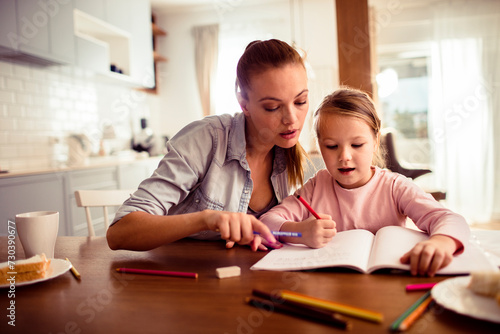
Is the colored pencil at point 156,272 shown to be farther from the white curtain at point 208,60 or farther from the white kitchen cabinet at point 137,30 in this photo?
the white curtain at point 208,60

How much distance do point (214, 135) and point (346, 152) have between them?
392mm

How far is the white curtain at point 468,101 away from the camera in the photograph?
5.02 meters

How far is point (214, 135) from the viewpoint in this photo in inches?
48.9

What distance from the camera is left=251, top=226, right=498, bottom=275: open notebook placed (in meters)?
0.76

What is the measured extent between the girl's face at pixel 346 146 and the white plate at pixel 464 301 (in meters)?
0.57

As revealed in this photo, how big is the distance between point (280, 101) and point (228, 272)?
531 millimetres

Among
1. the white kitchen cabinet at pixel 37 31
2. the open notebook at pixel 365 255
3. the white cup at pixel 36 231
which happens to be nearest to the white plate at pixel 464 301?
the open notebook at pixel 365 255

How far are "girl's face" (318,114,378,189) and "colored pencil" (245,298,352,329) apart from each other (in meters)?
0.62

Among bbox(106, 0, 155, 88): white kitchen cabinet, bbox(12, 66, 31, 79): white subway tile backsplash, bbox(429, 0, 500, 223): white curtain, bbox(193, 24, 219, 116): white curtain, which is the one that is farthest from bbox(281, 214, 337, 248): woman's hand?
bbox(193, 24, 219, 116): white curtain

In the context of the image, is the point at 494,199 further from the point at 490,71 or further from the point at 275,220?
the point at 275,220

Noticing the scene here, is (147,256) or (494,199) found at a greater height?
(147,256)

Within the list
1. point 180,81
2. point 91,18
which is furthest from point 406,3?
point 91,18

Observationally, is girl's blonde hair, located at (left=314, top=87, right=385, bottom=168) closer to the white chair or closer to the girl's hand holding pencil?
the girl's hand holding pencil

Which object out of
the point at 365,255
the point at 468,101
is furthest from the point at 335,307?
the point at 468,101
